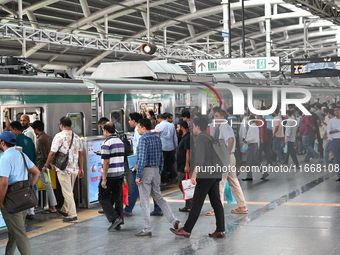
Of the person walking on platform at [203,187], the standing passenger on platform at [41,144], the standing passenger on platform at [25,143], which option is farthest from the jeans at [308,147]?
the standing passenger on platform at [25,143]

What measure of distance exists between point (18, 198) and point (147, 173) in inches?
89.2

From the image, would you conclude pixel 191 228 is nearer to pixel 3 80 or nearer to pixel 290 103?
pixel 290 103

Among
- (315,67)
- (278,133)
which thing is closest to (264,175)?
(278,133)

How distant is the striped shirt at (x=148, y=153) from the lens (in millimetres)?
8102

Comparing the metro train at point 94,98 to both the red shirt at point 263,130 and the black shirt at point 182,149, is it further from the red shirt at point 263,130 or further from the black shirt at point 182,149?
the black shirt at point 182,149

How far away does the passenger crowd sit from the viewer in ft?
25.8

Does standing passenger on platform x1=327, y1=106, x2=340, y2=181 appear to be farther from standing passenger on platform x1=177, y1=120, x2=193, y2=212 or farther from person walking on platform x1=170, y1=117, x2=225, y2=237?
person walking on platform x1=170, y1=117, x2=225, y2=237

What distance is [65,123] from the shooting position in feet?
31.0

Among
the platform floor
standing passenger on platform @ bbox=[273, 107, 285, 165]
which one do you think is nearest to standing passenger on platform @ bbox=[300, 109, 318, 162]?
standing passenger on platform @ bbox=[273, 107, 285, 165]

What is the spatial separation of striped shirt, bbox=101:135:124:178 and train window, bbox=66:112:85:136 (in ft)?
9.75

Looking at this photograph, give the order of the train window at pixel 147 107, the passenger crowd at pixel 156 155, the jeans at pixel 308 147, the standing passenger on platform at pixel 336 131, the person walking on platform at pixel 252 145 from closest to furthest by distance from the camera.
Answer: the passenger crowd at pixel 156 155 < the jeans at pixel 308 147 < the person walking on platform at pixel 252 145 < the standing passenger on platform at pixel 336 131 < the train window at pixel 147 107

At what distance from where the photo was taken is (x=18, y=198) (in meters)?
6.38

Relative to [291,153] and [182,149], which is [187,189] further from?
[291,153]

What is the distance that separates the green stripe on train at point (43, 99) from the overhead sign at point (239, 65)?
23.9 feet
